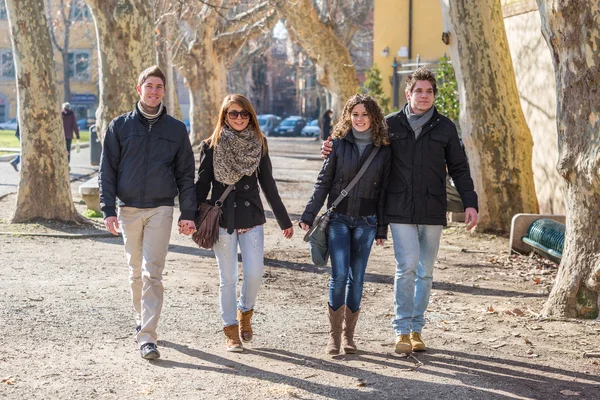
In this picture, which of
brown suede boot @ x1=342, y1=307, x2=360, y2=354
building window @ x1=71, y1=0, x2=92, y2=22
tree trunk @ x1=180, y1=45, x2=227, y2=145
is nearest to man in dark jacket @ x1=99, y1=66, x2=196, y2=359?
brown suede boot @ x1=342, y1=307, x2=360, y2=354

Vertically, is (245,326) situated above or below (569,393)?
above

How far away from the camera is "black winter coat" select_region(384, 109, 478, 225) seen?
21.6 ft

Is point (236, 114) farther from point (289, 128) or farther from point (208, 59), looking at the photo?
point (289, 128)

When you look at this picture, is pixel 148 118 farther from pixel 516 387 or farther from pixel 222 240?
pixel 516 387

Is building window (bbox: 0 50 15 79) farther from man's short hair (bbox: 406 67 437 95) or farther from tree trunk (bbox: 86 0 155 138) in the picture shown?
man's short hair (bbox: 406 67 437 95)

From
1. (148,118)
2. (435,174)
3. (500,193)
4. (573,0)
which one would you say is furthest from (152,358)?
(500,193)

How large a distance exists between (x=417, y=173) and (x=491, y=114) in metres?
7.01

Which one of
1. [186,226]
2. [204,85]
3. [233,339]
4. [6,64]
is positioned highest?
[6,64]

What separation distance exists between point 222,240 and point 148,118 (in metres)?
0.91

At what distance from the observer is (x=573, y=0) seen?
24.6ft

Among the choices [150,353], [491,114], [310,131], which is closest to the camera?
[150,353]

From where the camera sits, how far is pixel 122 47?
14688 mm

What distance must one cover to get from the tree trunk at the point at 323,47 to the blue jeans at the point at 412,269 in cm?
1915

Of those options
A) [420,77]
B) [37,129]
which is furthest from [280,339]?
[37,129]
